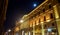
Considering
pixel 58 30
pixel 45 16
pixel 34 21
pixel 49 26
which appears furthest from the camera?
pixel 34 21

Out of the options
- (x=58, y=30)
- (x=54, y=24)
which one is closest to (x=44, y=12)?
(x=54, y=24)

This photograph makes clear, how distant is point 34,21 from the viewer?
23.9m

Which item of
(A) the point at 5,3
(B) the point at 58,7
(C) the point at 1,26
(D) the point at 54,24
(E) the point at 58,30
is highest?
(B) the point at 58,7

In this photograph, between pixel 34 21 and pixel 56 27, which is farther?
pixel 34 21

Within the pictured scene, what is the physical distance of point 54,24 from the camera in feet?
52.5

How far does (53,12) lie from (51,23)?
71.9 inches

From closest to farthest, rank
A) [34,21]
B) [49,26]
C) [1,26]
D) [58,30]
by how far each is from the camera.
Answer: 1. [1,26]
2. [58,30]
3. [49,26]
4. [34,21]

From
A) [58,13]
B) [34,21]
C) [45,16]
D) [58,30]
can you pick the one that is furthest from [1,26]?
[34,21]

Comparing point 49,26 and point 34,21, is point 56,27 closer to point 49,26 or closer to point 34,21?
point 49,26

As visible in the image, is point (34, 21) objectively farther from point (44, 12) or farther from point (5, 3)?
point (5, 3)

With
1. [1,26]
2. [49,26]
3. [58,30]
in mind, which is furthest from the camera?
[49,26]

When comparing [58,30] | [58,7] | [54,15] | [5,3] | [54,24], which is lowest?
[5,3]

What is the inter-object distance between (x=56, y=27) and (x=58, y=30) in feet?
2.07

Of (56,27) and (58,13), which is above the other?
(58,13)
